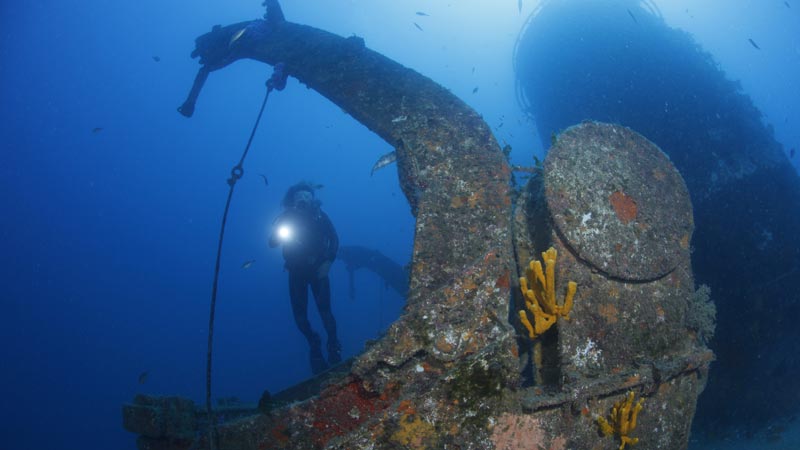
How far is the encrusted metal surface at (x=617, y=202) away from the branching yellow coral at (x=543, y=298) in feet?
1.14

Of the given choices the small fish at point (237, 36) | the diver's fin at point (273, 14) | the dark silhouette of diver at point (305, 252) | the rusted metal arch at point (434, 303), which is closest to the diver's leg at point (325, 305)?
the dark silhouette of diver at point (305, 252)

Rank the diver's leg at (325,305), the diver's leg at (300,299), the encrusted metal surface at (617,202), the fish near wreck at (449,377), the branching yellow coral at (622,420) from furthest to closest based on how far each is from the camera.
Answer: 1. the diver's leg at (300,299)
2. the diver's leg at (325,305)
3. the encrusted metal surface at (617,202)
4. the branching yellow coral at (622,420)
5. the fish near wreck at (449,377)

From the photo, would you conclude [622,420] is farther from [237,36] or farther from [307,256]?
[237,36]

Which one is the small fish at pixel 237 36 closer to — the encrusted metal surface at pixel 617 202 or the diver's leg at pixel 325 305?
the diver's leg at pixel 325 305

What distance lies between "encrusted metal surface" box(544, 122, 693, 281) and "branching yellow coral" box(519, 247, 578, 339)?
0.35m

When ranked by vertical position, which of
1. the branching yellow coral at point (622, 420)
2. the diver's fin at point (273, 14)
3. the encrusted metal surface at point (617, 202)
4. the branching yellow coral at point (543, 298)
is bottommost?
the branching yellow coral at point (622, 420)

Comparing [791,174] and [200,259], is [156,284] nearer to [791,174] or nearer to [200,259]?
[200,259]

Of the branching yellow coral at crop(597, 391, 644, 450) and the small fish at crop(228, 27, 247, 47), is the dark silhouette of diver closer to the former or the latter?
the small fish at crop(228, 27, 247, 47)

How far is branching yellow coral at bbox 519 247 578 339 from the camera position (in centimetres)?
241

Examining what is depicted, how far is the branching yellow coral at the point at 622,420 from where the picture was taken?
2.34 meters

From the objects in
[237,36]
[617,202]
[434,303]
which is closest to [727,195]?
[617,202]

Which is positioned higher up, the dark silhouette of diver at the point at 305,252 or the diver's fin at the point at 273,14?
the diver's fin at the point at 273,14

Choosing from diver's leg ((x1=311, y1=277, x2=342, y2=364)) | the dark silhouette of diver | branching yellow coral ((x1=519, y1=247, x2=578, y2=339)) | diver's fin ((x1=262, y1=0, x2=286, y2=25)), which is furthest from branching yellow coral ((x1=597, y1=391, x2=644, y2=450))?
diver's fin ((x1=262, y1=0, x2=286, y2=25))

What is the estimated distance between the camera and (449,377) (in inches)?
82.2
